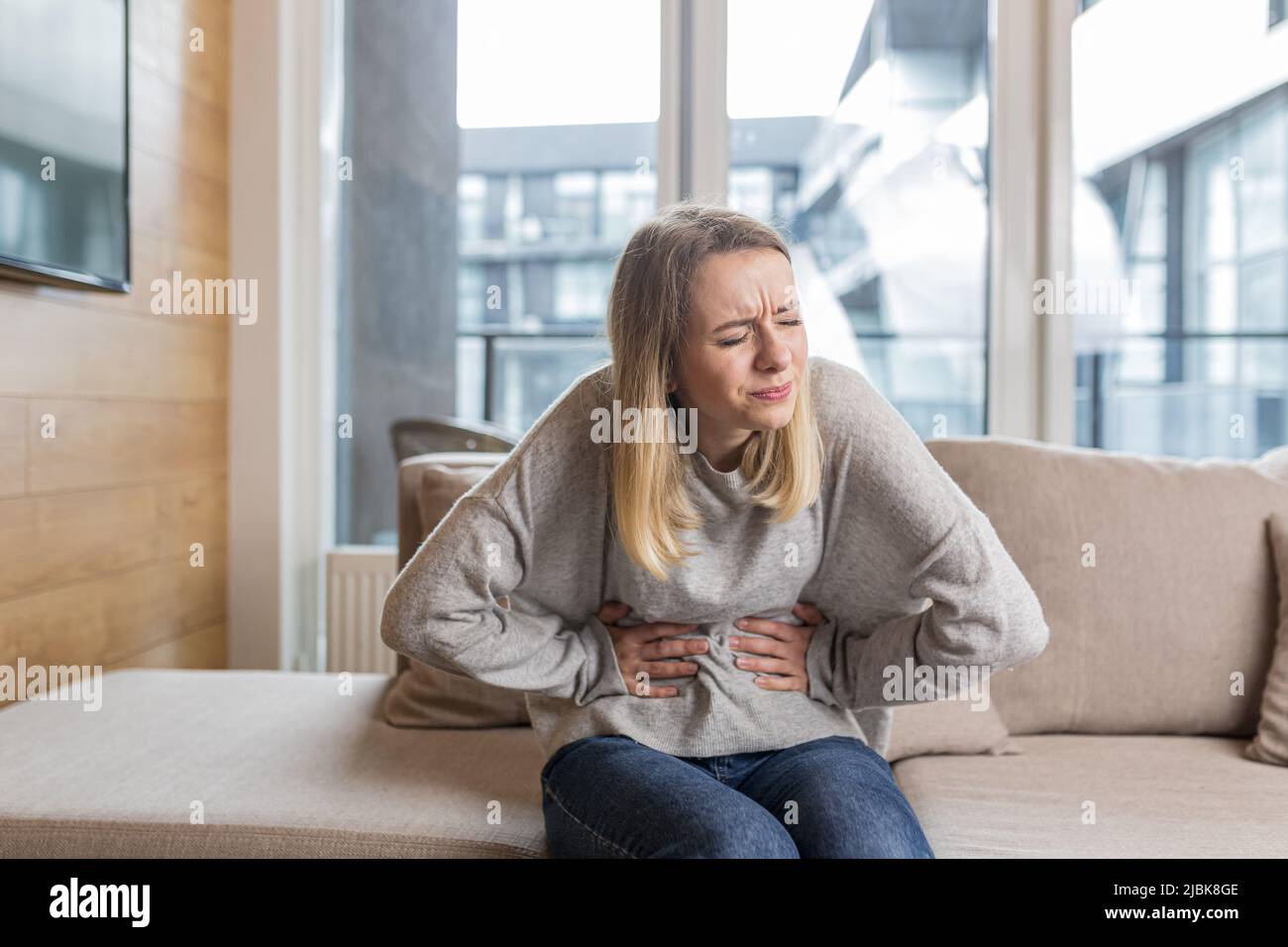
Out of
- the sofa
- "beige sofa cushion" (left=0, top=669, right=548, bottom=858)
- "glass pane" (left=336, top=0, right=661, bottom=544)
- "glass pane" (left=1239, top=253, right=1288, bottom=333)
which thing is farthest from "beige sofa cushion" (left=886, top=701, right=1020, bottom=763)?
"glass pane" (left=1239, top=253, right=1288, bottom=333)

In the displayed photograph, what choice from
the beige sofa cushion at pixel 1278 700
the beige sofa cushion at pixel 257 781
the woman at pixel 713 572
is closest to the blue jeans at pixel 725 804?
the woman at pixel 713 572

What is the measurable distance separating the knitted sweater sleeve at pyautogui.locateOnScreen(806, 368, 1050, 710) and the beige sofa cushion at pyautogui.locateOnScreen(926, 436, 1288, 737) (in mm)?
396

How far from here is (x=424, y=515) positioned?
Answer: 1820 millimetres

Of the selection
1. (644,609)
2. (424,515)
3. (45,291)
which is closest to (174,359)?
(45,291)

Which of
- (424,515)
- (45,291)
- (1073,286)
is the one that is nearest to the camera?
(424,515)

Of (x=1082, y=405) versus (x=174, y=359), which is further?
(x=1082, y=405)

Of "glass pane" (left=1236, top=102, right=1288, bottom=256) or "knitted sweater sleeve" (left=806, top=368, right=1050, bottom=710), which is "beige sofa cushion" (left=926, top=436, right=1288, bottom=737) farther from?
"glass pane" (left=1236, top=102, right=1288, bottom=256)

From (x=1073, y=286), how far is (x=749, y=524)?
1734mm

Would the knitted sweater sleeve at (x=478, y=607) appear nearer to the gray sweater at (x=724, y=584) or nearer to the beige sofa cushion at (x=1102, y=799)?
the gray sweater at (x=724, y=584)

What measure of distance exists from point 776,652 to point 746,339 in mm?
399

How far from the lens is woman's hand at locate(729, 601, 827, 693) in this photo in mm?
1404

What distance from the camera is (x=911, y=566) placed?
4.45 ft
